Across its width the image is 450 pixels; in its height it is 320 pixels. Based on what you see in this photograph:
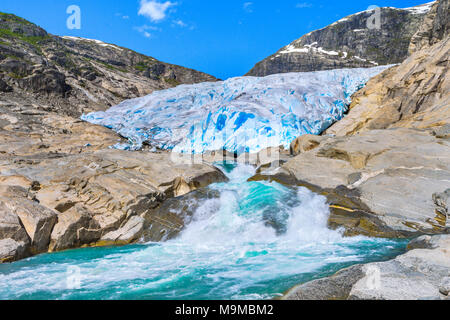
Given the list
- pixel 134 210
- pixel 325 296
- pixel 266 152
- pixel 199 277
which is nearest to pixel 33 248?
pixel 134 210

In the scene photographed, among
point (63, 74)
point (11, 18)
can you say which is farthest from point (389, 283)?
point (11, 18)

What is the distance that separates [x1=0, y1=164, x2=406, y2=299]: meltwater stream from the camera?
19.7 feet

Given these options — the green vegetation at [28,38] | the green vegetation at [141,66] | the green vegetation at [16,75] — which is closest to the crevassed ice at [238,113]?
the green vegetation at [16,75]

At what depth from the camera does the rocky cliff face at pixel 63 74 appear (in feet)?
96.7

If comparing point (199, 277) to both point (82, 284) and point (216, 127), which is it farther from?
point (216, 127)

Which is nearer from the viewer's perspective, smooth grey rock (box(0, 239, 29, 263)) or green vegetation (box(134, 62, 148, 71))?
smooth grey rock (box(0, 239, 29, 263))

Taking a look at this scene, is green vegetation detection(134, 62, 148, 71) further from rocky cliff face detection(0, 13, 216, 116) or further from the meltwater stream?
the meltwater stream

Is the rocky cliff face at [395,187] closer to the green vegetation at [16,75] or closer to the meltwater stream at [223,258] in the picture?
the meltwater stream at [223,258]

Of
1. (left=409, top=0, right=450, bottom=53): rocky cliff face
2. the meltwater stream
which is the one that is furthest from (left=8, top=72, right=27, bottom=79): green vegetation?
(left=409, top=0, right=450, bottom=53): rocky cliff face

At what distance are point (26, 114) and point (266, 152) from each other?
17533mm

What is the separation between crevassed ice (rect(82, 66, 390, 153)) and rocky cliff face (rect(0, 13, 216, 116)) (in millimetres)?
7446

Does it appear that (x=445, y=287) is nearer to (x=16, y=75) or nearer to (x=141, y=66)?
(x=16, y=75)

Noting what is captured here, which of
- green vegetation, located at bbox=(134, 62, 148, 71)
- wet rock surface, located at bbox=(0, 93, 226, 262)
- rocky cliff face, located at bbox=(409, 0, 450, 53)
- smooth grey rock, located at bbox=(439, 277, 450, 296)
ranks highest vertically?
green vegetation, located at bbox=(134, 62, 148, 71)

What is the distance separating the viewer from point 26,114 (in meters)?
23.0
